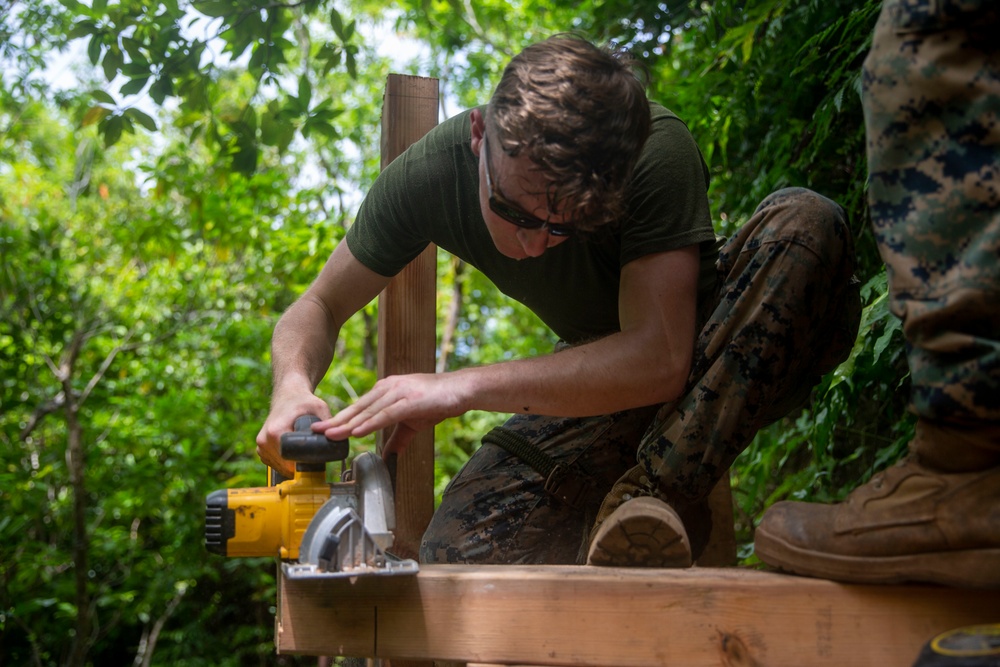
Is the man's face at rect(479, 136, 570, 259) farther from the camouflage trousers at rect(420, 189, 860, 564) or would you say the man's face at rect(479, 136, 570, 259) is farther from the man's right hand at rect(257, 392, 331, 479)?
the man's right hand at rect(257, 392, 331, 479)

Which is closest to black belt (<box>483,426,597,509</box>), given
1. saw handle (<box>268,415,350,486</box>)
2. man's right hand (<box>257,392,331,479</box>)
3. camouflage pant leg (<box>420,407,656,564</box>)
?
camouflage pant leg (<box>420,407,656,564</box>)

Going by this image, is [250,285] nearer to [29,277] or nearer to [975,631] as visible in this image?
[29,277]

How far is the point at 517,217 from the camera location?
187cm

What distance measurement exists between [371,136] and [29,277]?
11.1 feet

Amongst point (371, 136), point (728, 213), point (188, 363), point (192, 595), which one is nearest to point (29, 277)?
point (188, 363)

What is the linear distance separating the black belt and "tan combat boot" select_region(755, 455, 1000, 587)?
2.64ft

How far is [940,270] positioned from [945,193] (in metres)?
0.12

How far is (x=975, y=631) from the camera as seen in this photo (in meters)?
1.19

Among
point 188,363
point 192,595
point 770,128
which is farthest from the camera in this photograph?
point 192,595

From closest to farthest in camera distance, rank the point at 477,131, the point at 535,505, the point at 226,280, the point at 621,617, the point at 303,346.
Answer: the point at 621,617 → the point at 477,131 → the point at 303,346 → the point at 535,505 → the point at 226,280

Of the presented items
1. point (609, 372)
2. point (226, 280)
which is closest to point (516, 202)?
point (609, 372)

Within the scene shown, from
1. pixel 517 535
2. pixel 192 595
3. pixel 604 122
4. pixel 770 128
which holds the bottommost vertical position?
pixel 192 595

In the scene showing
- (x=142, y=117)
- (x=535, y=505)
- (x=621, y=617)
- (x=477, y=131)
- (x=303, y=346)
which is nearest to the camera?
(x=621, y=617)

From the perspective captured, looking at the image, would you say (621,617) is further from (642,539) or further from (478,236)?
(478,236)
